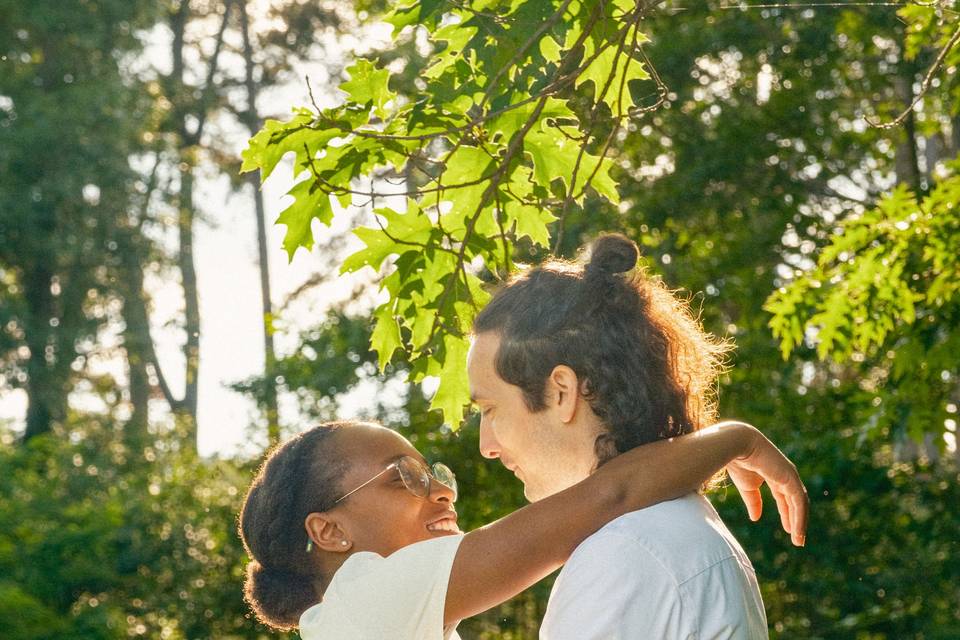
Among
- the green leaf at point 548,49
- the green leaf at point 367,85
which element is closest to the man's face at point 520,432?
the green leaf at point 367,85

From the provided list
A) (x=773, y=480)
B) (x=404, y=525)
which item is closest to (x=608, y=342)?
(x=773, y=480)

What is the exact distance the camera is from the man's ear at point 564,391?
2.04 meters

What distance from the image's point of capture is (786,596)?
9.46 metres

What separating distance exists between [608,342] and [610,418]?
0.12 m

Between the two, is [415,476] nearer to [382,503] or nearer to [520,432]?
[382,503]

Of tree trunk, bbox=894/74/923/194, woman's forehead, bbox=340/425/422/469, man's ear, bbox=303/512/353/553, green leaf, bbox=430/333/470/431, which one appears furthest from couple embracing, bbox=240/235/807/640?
tree trunk, bbox=894/74/923/194

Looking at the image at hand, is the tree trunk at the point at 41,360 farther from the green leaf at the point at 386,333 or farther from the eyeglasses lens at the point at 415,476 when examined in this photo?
the eyeglasses lens at the point at 415,476

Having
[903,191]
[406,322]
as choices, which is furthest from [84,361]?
[406,322]

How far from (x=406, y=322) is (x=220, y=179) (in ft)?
73.3

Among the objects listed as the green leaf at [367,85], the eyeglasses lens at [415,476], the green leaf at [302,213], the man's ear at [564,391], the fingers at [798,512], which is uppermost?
the green leaf at [367,85]

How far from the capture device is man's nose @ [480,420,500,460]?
84.4 inches

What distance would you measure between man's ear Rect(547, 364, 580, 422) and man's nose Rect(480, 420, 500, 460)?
0.14 metres

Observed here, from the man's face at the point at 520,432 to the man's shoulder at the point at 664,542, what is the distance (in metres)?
0.21

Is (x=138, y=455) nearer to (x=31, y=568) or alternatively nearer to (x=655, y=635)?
(x=31, y=568)
